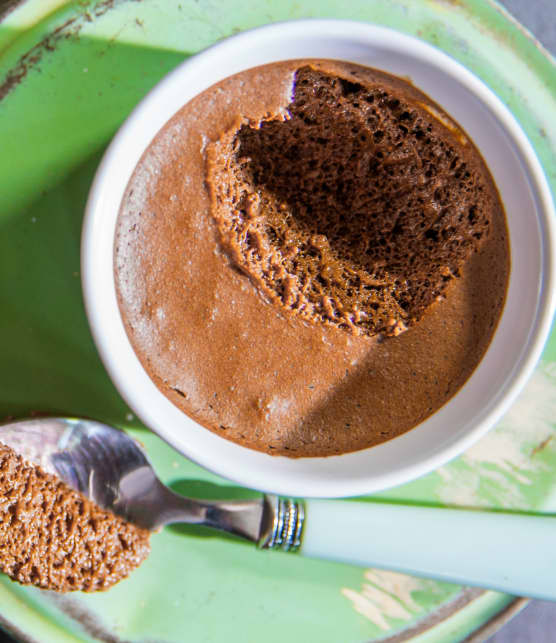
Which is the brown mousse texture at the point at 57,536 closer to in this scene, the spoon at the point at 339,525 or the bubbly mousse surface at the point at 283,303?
the spoon at the point at 339,525

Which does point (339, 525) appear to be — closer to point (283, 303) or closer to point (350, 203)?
point (283, 303)

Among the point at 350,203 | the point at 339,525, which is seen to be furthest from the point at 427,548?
the point at 350,203

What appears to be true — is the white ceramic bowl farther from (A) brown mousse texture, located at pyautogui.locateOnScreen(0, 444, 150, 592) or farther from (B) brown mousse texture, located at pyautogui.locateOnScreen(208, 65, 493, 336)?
(A) brown mousse texture, located at pyautogui.locateOnScreen(0, 444, 150, 592)

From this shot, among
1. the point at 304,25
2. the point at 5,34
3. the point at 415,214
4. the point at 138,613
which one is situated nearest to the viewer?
the point at 304,25

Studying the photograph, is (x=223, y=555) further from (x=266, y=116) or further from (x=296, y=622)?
(x=266, y=116)

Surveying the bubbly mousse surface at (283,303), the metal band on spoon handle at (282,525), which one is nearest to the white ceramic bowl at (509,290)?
the bubbly mousse surface at (283,303)

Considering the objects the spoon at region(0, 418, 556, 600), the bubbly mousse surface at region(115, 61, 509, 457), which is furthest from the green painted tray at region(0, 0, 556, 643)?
the bubbly mousse surface at region(115, 61, 509, 457)

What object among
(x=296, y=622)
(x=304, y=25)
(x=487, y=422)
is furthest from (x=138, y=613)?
(x=304, y=25)
